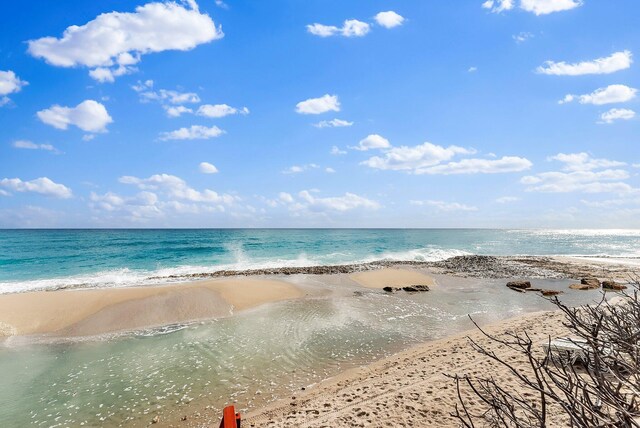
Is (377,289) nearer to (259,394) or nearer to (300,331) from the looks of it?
(300,331)

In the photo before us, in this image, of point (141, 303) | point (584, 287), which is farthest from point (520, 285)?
point (141, 303)

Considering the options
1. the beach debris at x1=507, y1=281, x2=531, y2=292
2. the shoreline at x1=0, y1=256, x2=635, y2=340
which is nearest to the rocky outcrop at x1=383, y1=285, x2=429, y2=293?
the shoreline at x1=0, y1=256, x2=635, y2=340

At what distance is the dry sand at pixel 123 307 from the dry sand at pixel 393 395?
30.4 feet

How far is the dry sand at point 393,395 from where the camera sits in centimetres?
730

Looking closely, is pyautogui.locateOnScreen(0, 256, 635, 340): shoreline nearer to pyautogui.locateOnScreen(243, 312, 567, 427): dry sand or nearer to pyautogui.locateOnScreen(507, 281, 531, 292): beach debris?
pyautogui.locateOnScreen(507, 281, 531, 292): beach debris

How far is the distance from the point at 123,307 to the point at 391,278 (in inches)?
713

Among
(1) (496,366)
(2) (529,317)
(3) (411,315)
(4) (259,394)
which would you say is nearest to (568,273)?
(2) (529,317)

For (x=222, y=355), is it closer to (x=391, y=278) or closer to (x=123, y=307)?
(x=123, y=307)

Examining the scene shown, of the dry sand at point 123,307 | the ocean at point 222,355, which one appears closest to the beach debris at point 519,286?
the ocean at point 222,355

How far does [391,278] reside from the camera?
26.6 meters

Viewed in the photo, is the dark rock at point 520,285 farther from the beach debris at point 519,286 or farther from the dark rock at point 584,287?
the dark rock at point 584,287

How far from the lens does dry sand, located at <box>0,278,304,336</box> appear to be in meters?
15.3

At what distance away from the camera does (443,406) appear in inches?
299

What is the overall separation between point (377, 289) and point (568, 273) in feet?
64.4
